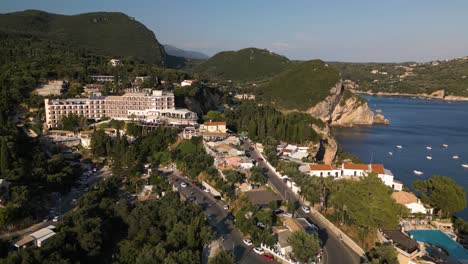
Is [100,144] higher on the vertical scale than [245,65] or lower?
lower

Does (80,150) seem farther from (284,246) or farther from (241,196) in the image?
(284,246)

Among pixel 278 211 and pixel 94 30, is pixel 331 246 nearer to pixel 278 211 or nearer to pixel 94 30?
pixel 278 211

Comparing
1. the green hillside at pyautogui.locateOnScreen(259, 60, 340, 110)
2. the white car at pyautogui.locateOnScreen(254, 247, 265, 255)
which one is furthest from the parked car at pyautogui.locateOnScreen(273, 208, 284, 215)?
the green hillside at pyautogui.locateOnScreen(259, 60, 340, 110)

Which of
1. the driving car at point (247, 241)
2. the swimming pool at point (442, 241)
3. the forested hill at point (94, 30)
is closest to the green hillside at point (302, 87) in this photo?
the forested hill at point (94, 30)

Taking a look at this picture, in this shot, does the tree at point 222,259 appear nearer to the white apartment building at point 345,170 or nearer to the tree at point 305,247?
the tree at point 305,247

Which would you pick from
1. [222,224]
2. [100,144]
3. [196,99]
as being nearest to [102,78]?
[196,99]
